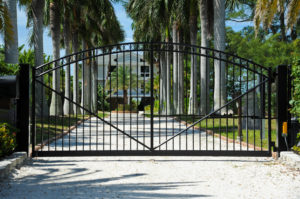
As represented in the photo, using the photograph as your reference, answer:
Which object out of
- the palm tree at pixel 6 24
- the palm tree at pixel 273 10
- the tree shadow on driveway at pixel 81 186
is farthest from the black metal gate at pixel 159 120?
the palm tree at pixel 6 24

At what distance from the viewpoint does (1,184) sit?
19.6 ft

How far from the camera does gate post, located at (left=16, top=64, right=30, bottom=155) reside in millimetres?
8055

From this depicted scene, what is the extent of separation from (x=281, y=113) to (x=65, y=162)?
5296 mm

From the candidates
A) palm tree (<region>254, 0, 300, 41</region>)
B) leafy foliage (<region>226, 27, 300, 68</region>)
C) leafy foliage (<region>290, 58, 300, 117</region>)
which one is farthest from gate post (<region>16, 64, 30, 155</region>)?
leafy foliage (<region>226, 27, 300, 68</region>)

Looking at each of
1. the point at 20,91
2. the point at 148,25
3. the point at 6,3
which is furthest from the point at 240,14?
the point at 20,91

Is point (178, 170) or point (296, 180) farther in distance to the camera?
point (178, 170)

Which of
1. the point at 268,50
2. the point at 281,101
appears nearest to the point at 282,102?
the point at 281,101

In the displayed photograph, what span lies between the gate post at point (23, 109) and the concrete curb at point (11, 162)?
1.19 feet

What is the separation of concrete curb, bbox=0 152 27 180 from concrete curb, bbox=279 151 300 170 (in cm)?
584

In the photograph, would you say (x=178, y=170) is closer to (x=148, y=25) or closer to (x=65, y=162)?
(x=65, y=162)

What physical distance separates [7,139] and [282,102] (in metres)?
6.35

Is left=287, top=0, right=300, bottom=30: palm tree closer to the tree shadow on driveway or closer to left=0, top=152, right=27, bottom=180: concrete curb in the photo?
the tree shadow on driveway

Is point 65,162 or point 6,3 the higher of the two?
point 6,3

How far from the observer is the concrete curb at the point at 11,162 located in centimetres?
639
